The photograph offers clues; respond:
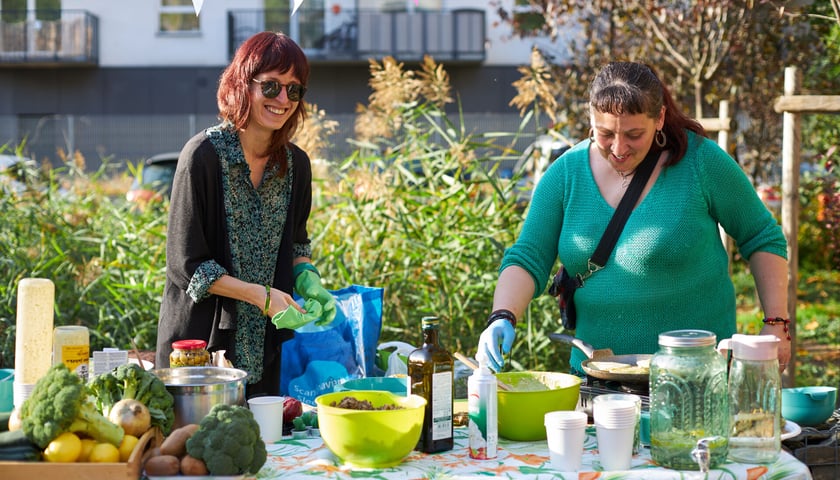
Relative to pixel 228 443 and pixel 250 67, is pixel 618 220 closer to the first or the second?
pixel 250 67

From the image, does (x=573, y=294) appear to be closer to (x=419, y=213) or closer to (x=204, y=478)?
(x=204, y=478)

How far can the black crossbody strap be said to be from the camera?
278 cm

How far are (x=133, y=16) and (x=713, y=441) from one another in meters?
23.3

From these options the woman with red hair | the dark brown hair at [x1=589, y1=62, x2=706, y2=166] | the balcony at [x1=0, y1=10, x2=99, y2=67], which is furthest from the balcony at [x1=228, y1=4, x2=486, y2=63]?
the dark brown hair at [x1=589, y1=62, x2=706, y2=166]

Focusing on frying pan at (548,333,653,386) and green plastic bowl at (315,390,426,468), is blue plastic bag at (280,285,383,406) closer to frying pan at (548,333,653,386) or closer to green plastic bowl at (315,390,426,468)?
frying pan at (548,333,653,386)

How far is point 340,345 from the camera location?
3.80 metres

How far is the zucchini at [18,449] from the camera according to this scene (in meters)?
1.91

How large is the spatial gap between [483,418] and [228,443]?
A: 56 centimetres

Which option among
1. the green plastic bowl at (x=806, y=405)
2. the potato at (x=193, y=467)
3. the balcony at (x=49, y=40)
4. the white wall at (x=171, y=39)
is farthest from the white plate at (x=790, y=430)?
the balcony at (x=49, y=40)

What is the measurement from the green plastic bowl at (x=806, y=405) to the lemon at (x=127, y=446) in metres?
1.55

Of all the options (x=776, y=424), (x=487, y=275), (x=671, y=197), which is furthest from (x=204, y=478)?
(x=487, y=275)

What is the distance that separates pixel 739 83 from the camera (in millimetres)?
7621

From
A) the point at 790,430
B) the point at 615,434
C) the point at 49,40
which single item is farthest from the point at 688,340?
the point at 49,40

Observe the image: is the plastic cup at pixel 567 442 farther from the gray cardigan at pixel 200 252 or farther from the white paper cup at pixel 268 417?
the gray cardigan at pixel 200 252
